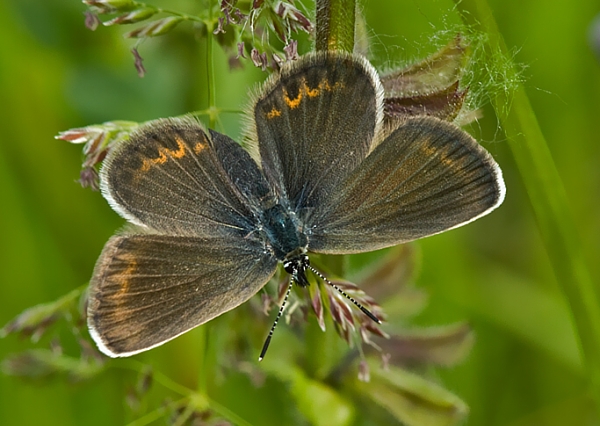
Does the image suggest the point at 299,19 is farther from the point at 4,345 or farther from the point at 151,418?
the point at 4,345

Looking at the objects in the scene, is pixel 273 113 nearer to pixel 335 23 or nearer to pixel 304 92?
pixel 304 92

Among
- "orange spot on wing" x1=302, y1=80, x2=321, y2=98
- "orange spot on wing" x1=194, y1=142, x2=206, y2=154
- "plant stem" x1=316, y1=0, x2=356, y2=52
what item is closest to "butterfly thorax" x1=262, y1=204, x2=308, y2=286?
"orange spot on wing" x1=194, y1=142, x2=206, y2=154

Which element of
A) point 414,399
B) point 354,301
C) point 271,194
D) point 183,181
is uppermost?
point 183,181

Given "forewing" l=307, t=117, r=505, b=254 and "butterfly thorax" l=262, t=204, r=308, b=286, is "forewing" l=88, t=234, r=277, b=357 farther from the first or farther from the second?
"forewing" l=307, t=117, r=505, b=254

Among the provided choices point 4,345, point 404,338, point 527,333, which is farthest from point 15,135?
point 527,333

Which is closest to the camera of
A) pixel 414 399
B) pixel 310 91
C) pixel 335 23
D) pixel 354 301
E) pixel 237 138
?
pixel 335 23

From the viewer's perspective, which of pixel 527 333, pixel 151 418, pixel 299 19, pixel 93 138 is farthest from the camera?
pixel 527 333

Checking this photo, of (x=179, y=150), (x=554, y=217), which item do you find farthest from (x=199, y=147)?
(x=554, y=217)
